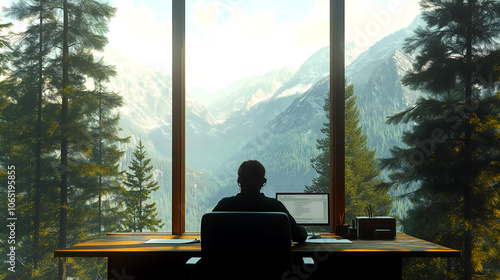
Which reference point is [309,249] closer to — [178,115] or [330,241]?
[330,241]

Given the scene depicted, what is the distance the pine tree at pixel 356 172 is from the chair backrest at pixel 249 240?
4.08m

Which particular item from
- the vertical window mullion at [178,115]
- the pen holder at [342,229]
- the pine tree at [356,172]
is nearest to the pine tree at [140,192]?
the pine tree at [356,172]

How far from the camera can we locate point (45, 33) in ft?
22.5

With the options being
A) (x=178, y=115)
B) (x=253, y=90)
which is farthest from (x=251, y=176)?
(x=253, y=90)

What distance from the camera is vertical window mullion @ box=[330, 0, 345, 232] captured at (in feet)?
11.1

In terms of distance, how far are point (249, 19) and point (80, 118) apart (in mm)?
3547

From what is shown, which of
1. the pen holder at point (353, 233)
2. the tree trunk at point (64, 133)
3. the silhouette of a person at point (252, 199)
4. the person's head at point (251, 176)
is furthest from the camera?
the tree trunk at point (64, 133)

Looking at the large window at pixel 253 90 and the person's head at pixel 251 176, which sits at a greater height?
the large window at pixel 253 90

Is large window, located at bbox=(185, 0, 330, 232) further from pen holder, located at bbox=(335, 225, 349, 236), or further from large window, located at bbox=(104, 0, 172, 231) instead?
pen holder, located at bbox=(335, 225, 349, 236)

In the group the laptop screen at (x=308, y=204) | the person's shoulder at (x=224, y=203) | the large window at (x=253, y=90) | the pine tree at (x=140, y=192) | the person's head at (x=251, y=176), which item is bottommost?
the pine tree at (x=140, y=192)

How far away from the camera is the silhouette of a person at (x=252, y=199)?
2.29 m

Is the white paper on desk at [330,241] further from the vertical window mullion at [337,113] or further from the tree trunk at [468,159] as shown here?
the tree trunk at [468,159]

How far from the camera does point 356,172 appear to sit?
289 inches

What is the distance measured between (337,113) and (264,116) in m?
3.71
